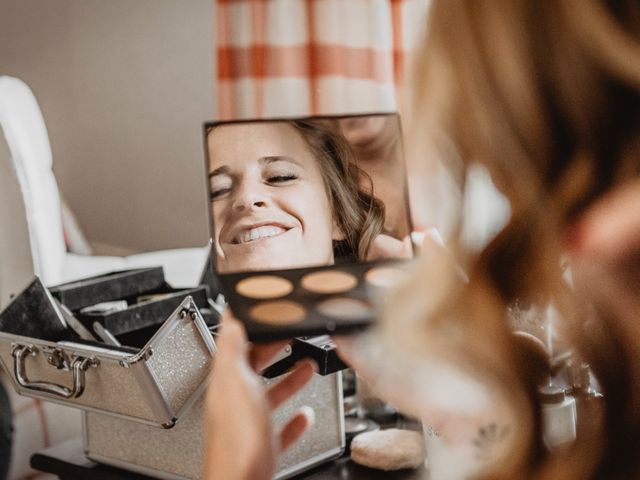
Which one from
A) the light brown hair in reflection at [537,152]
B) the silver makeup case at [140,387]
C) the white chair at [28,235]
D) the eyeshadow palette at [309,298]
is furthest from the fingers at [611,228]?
the white chair at [28,235]

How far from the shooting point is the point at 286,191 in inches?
30.7

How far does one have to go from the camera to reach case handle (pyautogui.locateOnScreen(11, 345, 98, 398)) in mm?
865

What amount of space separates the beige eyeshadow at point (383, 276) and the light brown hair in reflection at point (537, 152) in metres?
0.18

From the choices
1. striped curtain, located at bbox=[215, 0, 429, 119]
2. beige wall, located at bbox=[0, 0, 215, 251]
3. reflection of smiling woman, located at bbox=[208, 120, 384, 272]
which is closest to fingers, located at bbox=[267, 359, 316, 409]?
reflection of smiling woman, located at bbox=[208, 120, 384, 272]

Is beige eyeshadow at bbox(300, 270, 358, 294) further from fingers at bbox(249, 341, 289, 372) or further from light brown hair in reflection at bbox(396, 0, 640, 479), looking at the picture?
light brown hair in reflection at bbox(396, 0, 640, 479)

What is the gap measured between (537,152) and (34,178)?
112 cm

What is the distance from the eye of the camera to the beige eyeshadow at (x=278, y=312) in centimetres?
59

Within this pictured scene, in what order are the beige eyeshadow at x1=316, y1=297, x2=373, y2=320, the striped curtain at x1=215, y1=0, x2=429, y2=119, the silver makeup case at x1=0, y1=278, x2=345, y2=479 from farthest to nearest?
the striped curtain at x1=215, y1=0, x2=429, y2=119 → the silver makeup case at x1=0, y1=278, x2=345, y2=479 → the beige eyeshadow at x1=316, y1=297, x2=373, y2=320

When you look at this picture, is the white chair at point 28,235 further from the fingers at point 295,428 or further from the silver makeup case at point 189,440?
the fingers at point 295,428

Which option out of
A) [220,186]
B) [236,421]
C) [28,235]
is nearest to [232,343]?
[236,421]

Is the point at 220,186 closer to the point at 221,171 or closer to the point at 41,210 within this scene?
the point at 221,171

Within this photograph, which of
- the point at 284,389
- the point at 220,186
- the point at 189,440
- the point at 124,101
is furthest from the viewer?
the point at 124,101

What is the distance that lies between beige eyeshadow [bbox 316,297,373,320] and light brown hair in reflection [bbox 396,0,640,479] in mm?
134

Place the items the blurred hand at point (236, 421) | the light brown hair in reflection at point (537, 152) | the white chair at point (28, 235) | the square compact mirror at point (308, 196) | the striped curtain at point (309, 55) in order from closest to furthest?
the light brown hair in reflection at point (537, 152) → the blurred hand at point (236, 421) → the square compact mirror at point (308, 196) → the white chair at point (28, 235) → the striped curtain at point (309, 55)
